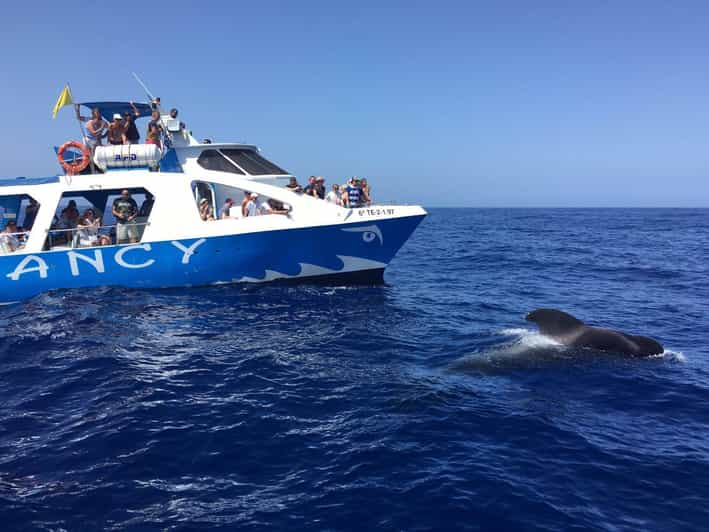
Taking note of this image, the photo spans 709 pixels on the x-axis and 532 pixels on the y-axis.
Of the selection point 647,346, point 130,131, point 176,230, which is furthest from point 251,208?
point 647,346

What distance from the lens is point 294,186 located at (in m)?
14.9

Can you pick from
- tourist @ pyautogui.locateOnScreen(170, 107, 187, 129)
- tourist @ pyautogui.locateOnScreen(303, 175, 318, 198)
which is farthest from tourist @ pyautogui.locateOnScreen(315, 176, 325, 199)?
tourist @ pyautogui.locateOnScreen(170, 107, 187, 129)

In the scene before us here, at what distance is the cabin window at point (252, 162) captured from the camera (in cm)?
1509

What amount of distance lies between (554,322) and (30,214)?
50.6 ft

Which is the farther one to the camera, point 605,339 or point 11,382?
point 605,339

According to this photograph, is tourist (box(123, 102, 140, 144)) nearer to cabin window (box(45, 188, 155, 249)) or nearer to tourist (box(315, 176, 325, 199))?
cabin window (box(45, 188, 155, 249))

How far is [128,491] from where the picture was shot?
4.95m

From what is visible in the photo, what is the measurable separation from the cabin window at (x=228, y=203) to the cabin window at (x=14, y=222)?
16.3 ft

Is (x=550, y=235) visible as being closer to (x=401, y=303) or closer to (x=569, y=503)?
(x=401, y=303)

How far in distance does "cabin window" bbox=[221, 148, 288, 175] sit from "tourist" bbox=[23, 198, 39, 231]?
6.08 metres

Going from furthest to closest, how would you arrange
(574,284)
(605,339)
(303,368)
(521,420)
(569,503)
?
(574,284)
(605,339)
(303,368)
(521,420)
(569,503)

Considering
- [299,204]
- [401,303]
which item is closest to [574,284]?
[401,303]

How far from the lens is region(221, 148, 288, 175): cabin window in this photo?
15094 mm

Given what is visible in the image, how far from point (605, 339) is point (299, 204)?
8.68m
